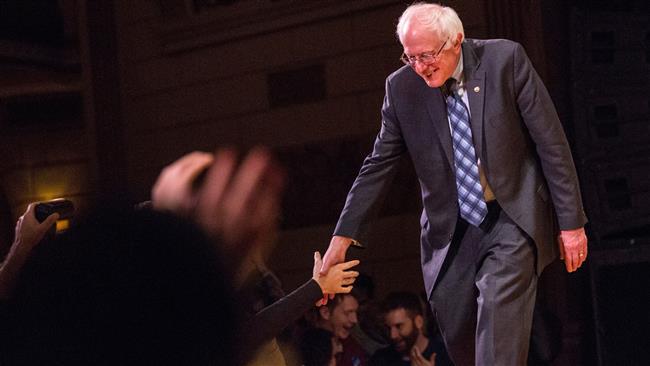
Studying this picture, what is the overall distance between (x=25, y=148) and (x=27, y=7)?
118 cm

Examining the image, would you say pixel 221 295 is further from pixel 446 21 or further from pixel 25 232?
pixel 446 21

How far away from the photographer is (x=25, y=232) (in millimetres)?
1793

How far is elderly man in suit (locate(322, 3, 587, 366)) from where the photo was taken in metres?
2.98

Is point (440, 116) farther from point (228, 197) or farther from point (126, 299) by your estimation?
point (126, 299)

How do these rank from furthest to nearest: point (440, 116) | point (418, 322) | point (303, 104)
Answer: point (303, 104), point (418, 322), point (440, 116)

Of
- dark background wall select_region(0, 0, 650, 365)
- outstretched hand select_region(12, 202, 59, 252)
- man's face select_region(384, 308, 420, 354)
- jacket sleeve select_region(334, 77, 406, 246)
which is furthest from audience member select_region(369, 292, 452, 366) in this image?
outstretched hand select_region(12, 202, 59, 252)

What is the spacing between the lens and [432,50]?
296 centimetres

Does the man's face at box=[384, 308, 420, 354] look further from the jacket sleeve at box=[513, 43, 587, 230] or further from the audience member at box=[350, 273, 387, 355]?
the jacket sleeve at box=[513, 43, 587, 230]

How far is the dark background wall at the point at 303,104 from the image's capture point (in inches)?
231

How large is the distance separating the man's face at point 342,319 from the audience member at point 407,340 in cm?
18

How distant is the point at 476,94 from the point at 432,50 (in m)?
0.17

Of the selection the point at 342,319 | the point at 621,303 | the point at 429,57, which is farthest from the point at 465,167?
the point at 621,303

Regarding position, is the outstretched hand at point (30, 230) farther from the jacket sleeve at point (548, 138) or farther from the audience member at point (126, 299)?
the jacket sleeve at point (548, 138)

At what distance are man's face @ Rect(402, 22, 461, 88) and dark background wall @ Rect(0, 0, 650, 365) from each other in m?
2.34
